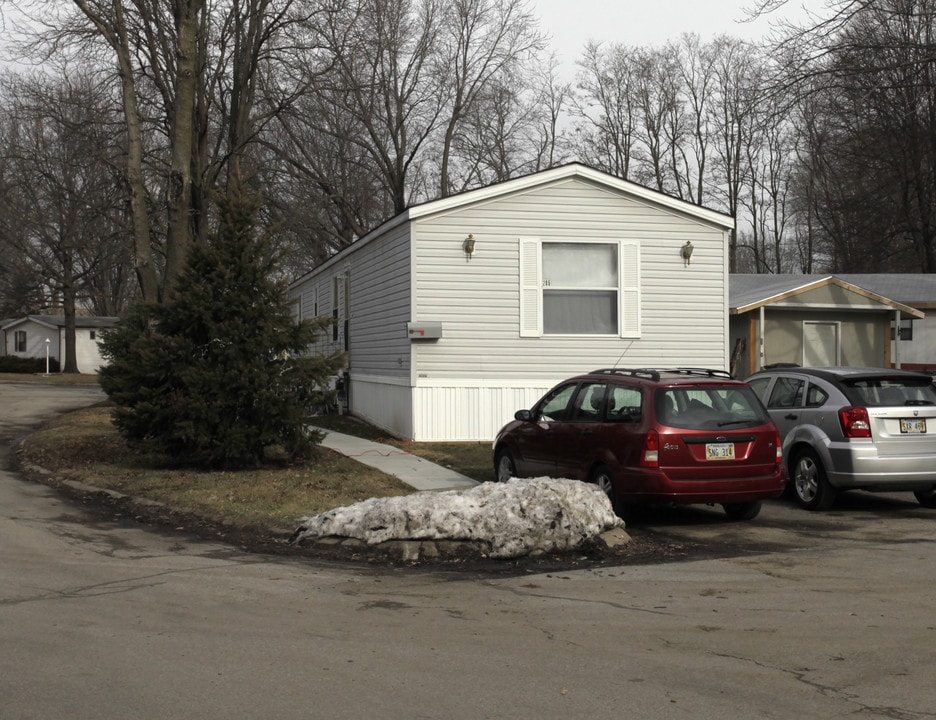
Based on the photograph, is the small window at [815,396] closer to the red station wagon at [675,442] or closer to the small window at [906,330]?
the red station wagon at [675,442]

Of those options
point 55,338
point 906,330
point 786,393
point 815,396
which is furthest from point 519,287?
point 55,338

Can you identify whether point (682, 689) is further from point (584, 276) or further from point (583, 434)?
point (584, 276)

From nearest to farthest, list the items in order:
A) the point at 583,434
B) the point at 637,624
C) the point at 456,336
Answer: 1. the point at 637,624
2. the point at 583,434
3. the point at 456,336

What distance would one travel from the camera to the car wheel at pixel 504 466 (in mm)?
12734

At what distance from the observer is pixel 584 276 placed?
18.8m

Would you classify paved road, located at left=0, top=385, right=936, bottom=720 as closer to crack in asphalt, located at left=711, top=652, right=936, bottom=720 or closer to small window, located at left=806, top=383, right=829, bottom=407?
crack in asphalt, located at left=711, top=652, right=936, bottom=720

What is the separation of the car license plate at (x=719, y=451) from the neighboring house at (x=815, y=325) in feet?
47.1

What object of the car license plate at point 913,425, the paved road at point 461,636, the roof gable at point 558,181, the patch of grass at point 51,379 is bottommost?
the paved road at point 461,636

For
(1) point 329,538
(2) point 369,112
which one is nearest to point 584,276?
(1) point 329,538

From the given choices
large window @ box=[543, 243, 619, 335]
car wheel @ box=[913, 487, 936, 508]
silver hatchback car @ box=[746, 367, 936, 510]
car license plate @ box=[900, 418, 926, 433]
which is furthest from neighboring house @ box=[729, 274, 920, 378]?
car license plate @ box=[900, 418, 926, 433]

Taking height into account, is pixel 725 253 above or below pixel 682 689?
above

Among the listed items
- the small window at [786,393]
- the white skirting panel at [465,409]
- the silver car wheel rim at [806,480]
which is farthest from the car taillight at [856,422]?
the white skirting panel at [465,409]

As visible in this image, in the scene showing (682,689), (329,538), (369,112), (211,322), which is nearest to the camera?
(682,689)

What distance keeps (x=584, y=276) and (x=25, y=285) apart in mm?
42309
